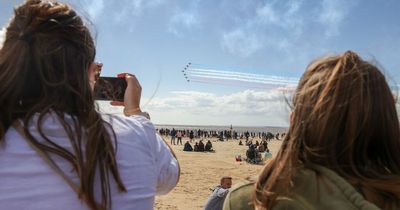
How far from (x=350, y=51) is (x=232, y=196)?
0.78 metres

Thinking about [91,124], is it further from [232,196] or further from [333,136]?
[333,136]

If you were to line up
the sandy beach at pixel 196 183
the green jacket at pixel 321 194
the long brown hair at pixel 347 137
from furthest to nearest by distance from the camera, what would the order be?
the sandy beach at pixel 196 183 → the long brown hair at pixel 347 137 → the green jacket at pixel 321 194

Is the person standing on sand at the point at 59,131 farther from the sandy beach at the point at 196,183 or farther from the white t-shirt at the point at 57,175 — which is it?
the sandy beach at the point at 196,183

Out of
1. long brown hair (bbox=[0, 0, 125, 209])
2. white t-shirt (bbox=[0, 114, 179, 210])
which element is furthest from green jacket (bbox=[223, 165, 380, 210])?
long brown hair (bbox=[0, 0, 125, 209])

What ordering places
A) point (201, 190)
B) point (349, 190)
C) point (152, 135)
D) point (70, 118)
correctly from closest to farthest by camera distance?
point (349, 190) → point (70, 118) → point (152, 135) → point (201, 190)

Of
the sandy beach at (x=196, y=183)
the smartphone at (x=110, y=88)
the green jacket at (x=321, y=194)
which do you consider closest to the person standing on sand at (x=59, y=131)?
the smartphone at (x=110, y=88)

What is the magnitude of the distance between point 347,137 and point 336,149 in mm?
61

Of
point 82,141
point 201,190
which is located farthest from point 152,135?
point 201,190

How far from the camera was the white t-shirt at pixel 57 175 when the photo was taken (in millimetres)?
1596

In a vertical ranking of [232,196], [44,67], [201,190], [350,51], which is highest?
[350,51]

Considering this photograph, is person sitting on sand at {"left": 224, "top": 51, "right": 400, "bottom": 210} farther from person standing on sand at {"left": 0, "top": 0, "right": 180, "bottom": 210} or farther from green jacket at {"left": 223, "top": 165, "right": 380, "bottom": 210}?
person standing on sand at {"left": 0, "top": 0, "right": 180, "bottom": 210}

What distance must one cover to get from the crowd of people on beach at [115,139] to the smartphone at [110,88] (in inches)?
9.3

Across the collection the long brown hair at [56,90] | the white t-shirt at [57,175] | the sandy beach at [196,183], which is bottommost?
the sandy beach at [196,183]

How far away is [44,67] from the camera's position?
1.71 meters
